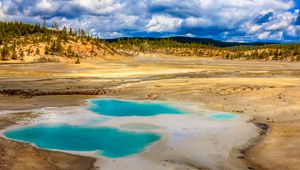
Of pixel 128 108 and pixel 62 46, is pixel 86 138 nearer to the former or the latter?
pixel 128 108

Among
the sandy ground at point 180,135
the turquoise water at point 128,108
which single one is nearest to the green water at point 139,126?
the sandy ground at point 180,135

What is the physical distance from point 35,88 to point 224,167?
2687 cm

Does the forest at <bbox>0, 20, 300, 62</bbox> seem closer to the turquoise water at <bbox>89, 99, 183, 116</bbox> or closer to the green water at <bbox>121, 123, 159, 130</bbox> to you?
the turquoise water at <bbox>89, 99, 183, 116</bbox>

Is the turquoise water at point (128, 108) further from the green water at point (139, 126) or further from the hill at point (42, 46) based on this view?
the hill at point (42, 46)

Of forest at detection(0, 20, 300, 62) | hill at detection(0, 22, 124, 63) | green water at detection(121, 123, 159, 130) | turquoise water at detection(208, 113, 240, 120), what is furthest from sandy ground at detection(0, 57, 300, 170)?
forest at detection(0, 20, 300, 62)

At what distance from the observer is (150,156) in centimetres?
1496

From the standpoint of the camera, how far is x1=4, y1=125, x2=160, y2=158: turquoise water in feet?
53.4

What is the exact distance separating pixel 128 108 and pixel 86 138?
897 centimetres

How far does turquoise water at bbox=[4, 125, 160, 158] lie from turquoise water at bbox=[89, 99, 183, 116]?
15.7ft

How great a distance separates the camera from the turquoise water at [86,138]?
16.3 m

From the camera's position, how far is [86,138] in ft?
59.5

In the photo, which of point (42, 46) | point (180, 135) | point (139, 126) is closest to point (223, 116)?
point (139, 126)

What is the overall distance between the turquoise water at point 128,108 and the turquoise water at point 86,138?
15.7 feet

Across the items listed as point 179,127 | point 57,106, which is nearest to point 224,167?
point 179,127
